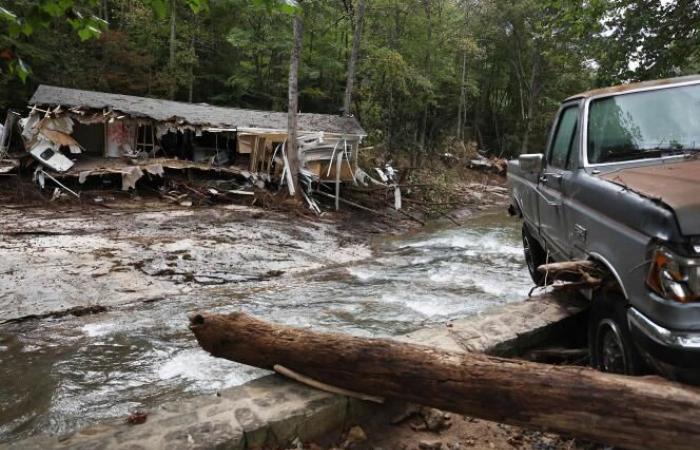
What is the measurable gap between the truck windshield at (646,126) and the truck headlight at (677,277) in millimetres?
1581

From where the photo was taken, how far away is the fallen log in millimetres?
2867

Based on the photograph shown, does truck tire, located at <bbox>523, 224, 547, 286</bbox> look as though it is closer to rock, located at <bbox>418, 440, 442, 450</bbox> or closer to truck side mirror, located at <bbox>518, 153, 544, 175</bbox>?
truck side mirror, located at <bbox>518, 153, 544, 175</bbox>

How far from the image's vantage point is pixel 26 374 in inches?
238

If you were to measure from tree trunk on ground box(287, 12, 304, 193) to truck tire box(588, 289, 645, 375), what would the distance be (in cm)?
1508

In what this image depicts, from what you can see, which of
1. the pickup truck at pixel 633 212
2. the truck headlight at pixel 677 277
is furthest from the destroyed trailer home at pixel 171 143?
the truck headlight at pixel 677 277

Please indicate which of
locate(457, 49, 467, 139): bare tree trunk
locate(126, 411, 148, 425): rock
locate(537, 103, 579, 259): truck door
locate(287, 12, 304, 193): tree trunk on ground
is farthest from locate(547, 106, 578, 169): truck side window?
locate(457, 49, 467, 139): bare tree trunk

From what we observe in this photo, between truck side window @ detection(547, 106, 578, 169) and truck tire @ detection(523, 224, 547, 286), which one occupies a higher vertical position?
truck side window @ detection(547, 106, 578, 169)

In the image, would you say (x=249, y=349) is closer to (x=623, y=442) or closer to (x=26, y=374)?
(x=623, y=442)

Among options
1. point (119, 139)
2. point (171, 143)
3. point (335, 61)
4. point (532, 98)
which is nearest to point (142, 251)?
point (119, 139)

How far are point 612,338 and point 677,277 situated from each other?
40.6 inches

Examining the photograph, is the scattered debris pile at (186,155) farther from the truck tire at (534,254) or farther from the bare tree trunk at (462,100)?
the bare tree trunk at (462,100)

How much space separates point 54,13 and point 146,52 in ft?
87.4

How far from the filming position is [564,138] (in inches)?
209

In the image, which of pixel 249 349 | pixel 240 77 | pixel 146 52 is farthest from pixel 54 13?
pixel 240 77
